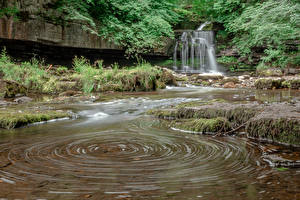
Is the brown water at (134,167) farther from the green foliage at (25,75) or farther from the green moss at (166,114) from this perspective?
the green foliage at (25,75)

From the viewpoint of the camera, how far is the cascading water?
20375mm

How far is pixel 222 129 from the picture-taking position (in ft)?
12.7

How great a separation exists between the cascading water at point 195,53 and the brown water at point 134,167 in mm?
16887

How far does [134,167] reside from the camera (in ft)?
8.21

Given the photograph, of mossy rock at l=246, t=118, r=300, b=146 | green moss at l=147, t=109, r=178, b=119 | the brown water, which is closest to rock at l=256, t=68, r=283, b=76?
green moss at l=147, t=109, r=178, b=119

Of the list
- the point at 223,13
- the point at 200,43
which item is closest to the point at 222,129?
the point at 200,43

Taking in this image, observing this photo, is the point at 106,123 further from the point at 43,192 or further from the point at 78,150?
the point at 43,192

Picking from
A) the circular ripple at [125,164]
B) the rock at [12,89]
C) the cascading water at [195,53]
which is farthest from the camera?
the cascading water at [195,53]

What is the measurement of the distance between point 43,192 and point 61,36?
13081 mm

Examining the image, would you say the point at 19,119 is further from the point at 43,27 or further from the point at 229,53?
the point at 229,53

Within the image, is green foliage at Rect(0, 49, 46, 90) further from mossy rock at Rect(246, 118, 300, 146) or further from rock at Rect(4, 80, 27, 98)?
mossy rock at Rect(246, 118, 300, 146)

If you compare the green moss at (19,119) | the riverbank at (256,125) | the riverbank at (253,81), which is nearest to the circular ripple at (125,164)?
the riverbank at (256,125)

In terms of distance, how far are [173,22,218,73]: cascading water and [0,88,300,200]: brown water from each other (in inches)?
665

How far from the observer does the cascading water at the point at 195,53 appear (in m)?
20.4
